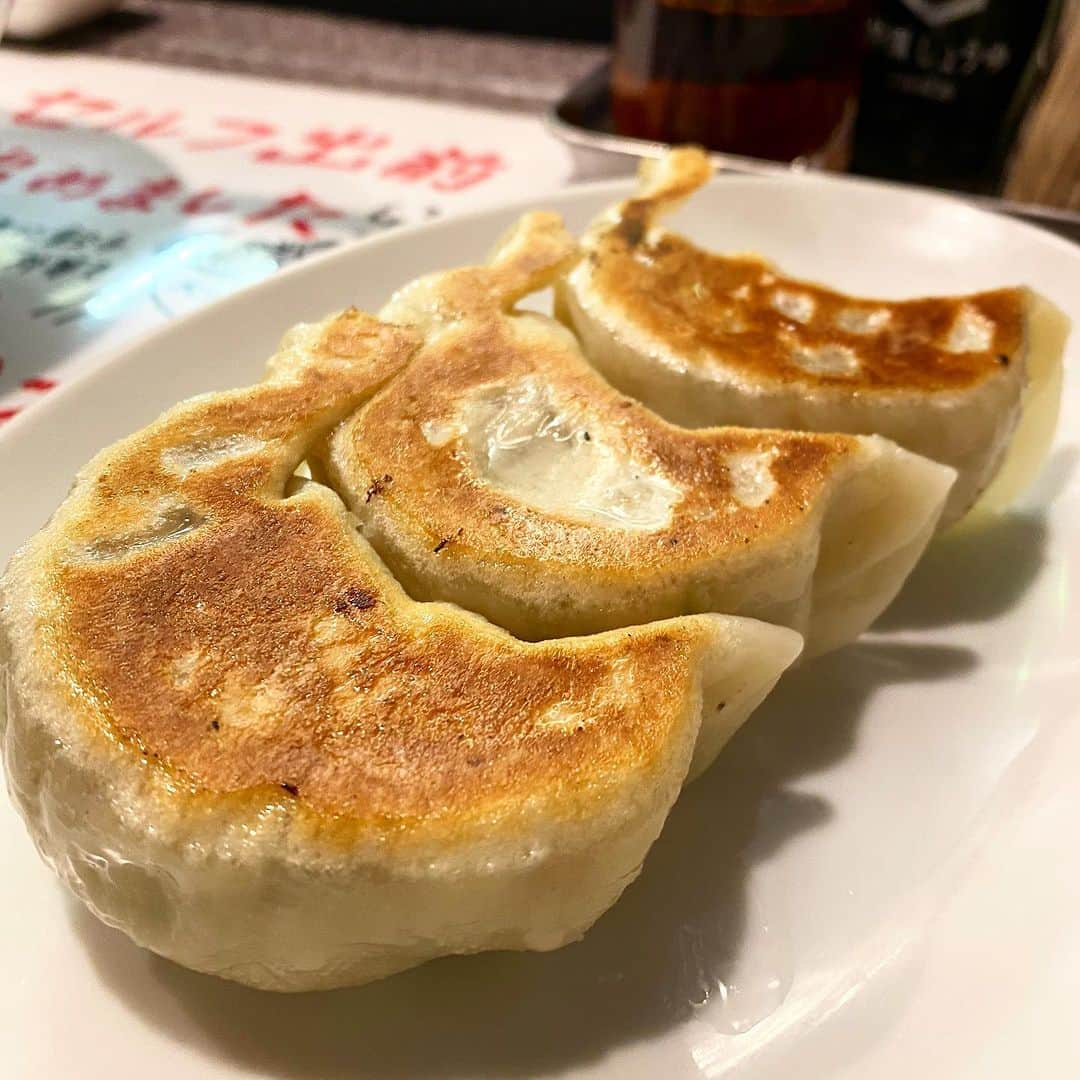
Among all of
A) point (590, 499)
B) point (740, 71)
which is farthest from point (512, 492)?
point (740, 71)

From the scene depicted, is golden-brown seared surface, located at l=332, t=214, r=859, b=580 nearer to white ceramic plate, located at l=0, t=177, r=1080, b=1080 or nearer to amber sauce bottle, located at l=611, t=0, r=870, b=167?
white ceramic plate, located at l=0, t=177, r=1080, b=1080

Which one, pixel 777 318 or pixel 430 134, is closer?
pixel 777 318

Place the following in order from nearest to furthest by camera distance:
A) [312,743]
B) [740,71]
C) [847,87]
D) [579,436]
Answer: [312,743]
[579,436]
[740,71]
[847,87]

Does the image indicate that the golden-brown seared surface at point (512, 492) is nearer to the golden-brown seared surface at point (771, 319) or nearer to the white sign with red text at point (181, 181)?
the golden-brown seared surface at point (771, 319)

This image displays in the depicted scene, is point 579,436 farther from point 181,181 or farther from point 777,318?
point 181,181

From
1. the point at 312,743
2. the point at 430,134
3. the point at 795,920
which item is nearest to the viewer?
the point at 312,743

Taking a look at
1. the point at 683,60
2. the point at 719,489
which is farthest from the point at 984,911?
the point at 683,60
